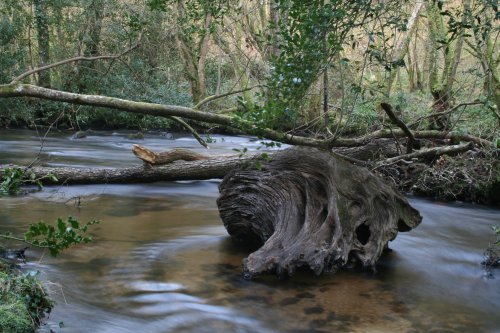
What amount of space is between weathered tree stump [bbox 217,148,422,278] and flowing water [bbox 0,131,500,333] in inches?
9.8

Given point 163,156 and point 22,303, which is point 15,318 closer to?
point 22,303

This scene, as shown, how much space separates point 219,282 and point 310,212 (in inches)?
51.2

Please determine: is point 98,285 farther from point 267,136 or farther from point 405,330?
point 405,330

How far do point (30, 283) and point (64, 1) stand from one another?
17800 mm

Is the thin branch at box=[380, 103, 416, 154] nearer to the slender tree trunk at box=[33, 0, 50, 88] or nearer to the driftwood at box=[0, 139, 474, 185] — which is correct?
the driftwood at box=[0, 139, 474, 185]

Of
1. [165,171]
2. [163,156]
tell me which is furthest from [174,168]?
[163,156]

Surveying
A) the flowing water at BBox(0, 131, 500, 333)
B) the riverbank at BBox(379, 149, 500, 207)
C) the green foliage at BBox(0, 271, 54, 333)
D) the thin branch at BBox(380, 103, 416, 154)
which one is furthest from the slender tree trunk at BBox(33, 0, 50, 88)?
the green foliage at BBox(0, 271, 54, 333)

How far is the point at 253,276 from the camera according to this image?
5438 millimetres

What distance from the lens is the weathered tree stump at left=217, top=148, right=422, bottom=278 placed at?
18.0 feet

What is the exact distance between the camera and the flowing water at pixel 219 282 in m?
4.65

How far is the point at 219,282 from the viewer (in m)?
5.46

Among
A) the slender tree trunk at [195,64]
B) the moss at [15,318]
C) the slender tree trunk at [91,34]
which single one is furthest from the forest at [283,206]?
the slender tree trunk at [195,64]

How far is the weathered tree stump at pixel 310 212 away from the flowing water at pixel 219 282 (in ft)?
0.82

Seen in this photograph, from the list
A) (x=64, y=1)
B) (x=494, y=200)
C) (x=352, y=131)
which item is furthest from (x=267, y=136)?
(x=64, y=1)
